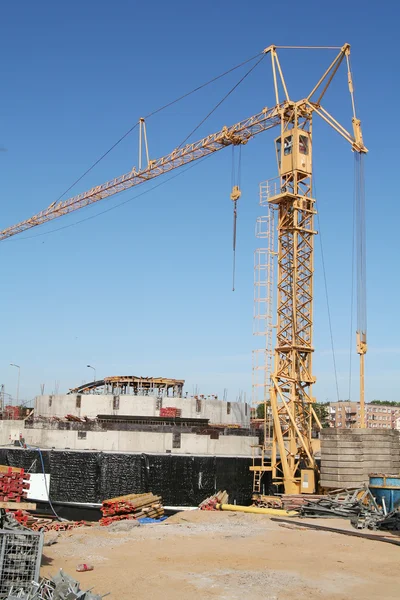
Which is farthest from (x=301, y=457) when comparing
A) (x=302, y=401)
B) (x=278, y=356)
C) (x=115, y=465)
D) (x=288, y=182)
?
(x=288, y=182)

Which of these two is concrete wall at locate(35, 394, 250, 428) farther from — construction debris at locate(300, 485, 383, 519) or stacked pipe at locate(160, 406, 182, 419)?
construction debris at locate(300, 485, 383, 519)

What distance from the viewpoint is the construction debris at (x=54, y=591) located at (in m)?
9.50

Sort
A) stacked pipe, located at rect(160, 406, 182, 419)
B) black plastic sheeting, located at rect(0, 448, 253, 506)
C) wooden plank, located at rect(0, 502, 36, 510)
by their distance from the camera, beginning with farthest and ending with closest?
stacked pipe, located at rect(160, 406, 182, 419)
black plastic sheeting, located at rect(0, 448, 253, 506)
wooden plank, located at rect(0, 502, 36, 510)

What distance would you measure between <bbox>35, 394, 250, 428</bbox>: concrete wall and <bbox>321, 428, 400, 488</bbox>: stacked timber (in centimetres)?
1930

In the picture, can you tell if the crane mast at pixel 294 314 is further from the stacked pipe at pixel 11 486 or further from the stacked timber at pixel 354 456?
the stacked pipe at pixel 11 486

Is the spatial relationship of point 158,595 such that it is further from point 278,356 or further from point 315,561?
point 278,356

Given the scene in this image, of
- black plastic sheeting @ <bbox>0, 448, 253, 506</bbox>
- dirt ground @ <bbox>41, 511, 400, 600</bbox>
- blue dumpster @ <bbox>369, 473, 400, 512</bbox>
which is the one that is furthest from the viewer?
black plastic sheeting @ <bbox>0, 448, 253, 506</bbox>

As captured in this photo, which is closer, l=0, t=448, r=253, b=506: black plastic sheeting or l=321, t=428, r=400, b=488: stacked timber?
l=321, t=428, r=400, b=488: stacked timber

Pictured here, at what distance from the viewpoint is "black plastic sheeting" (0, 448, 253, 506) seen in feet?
95.8

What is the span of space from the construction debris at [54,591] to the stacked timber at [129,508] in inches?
426

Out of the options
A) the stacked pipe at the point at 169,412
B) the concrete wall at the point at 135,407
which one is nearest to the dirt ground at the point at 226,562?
the stacked pipe at the point at 169,412

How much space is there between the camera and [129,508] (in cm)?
2233

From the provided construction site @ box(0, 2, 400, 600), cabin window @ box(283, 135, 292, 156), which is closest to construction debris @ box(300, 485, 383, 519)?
construction site @ box(0, 2, 400, 600)

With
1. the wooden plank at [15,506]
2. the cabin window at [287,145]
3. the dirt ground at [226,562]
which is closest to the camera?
the dirt ground at [226,562]
